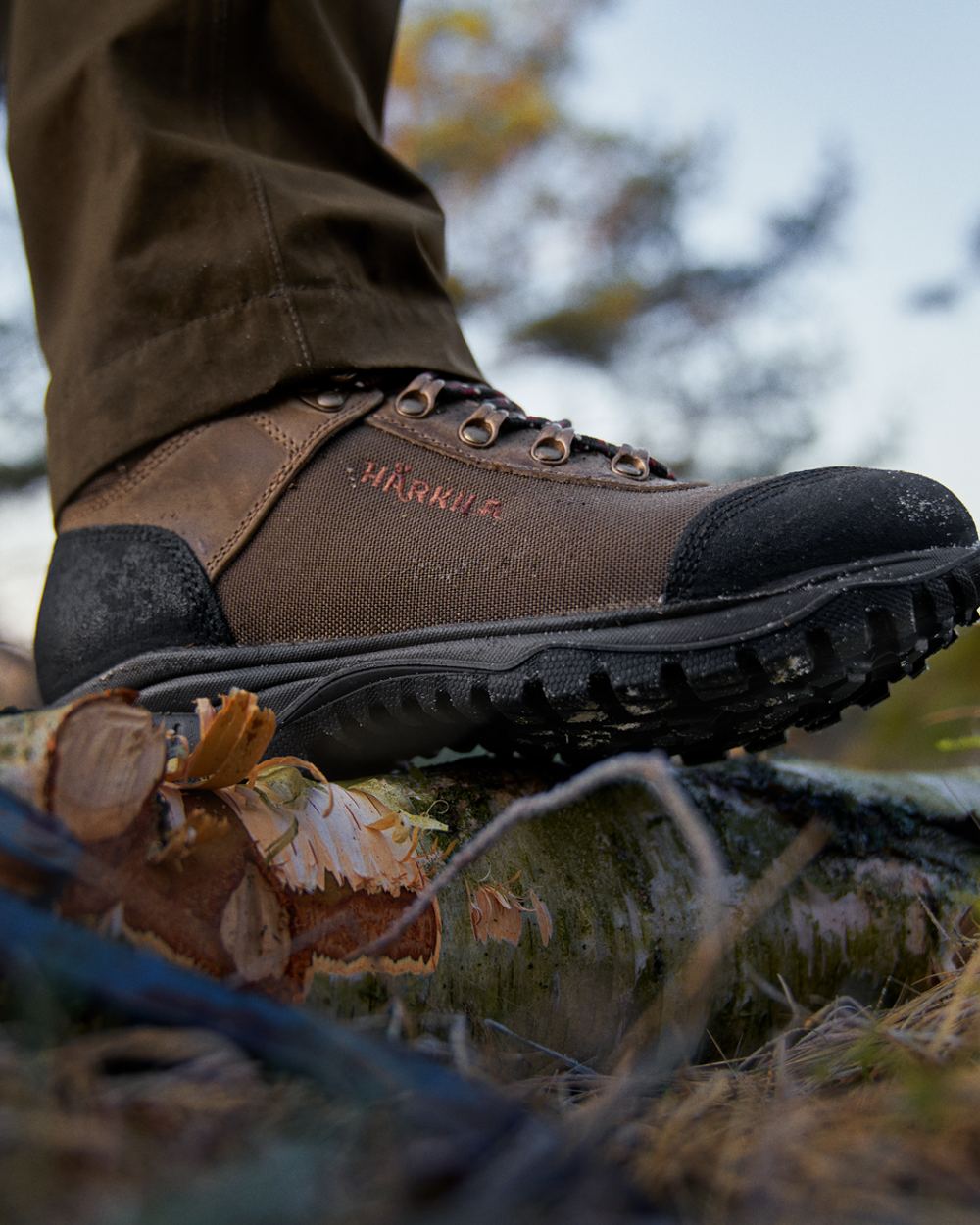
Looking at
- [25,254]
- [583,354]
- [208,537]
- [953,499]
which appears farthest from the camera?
[583,354]

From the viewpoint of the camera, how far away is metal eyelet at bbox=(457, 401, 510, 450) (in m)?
1.35

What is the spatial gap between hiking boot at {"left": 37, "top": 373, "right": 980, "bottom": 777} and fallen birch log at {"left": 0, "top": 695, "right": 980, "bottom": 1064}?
133 millimetres

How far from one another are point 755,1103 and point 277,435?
0.97 metres

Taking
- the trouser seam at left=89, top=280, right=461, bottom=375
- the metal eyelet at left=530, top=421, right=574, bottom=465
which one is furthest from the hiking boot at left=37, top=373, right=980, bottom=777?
the trouser seam at left=89, top=280, right=461, bottom=375

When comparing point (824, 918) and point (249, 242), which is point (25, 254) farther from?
point (824, 918)

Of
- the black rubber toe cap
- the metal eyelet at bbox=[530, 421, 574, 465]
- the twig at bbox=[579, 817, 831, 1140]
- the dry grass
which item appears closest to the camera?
the dry grass

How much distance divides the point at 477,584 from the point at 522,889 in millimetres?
379

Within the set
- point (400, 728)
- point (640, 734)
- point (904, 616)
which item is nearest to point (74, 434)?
point (400, 728)

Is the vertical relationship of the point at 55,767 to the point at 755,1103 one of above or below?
above

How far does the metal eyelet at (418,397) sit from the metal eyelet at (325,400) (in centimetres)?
8

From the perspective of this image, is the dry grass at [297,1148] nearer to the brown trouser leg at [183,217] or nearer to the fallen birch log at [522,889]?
the fallen birch log at [522,889]

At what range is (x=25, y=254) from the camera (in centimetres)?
152

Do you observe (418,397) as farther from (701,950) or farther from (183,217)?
(701,950)

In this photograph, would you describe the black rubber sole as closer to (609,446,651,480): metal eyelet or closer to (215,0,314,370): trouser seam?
(609,446,651,480): metal eyelet
